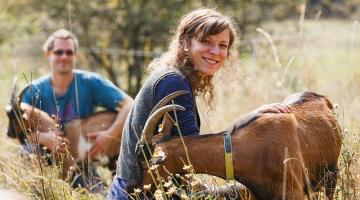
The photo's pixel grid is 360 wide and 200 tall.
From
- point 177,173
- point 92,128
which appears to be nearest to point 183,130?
point 177,173

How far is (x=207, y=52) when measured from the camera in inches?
164

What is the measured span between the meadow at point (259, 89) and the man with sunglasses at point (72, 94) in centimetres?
35

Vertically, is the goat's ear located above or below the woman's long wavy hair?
below

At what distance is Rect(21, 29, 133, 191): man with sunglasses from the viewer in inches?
243

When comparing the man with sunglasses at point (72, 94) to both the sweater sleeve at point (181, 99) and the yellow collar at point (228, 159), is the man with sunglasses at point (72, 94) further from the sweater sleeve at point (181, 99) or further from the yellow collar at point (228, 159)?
the yellow collar at point (228, 159)

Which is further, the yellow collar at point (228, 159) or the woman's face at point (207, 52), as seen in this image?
the woman's face at point (207, 52)

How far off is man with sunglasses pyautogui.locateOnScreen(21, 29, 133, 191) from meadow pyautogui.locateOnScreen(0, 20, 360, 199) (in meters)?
0.35

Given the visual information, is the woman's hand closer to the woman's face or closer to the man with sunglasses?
the woman's face

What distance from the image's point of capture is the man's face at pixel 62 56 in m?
6.62

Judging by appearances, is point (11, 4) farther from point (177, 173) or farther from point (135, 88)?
point (177, 173)

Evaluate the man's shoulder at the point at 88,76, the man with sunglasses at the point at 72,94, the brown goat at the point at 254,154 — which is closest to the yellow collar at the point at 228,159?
the brown goat at the point at 254,154

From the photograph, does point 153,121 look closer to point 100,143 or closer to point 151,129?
point 151,129

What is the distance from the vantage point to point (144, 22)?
11125 mm

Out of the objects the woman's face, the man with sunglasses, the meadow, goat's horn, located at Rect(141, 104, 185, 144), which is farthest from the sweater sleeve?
the man with sunglasses
